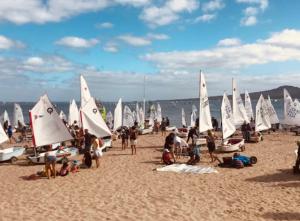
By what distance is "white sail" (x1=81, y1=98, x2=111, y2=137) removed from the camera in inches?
856

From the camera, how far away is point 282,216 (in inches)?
412

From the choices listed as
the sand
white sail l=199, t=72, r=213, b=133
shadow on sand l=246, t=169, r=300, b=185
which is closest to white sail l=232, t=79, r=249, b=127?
white sail l=199, t=72, r=213, b=133

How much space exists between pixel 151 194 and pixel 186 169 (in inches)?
154

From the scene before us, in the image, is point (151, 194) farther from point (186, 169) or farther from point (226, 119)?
point (226, 119)

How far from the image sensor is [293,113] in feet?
103

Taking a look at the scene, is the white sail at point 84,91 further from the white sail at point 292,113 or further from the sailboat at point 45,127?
the white sail at point 292,113

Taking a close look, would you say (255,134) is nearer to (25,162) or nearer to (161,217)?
(25,162)

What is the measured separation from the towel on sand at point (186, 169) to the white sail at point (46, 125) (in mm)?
5557

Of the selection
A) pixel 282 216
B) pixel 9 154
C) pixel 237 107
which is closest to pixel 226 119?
pixel 237 107

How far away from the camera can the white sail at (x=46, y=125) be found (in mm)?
18891

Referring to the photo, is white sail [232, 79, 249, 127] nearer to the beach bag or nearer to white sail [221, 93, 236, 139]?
white sail [221, 93, 236, 139]

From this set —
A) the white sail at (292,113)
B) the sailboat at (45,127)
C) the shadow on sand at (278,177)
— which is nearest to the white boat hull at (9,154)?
the sailboat at (45,127)

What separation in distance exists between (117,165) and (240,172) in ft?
18.6

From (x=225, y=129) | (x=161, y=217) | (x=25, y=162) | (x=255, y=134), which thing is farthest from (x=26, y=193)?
(x=255, y=134)
